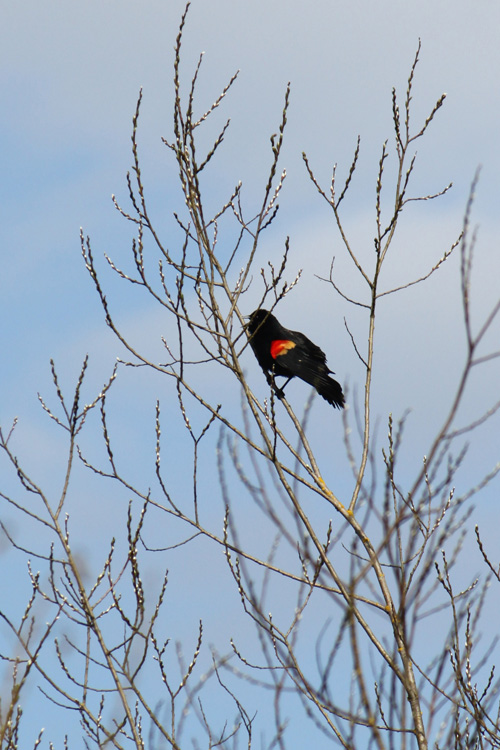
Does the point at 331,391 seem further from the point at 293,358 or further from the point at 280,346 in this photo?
the point at 280,346

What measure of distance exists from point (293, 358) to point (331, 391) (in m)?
0.55

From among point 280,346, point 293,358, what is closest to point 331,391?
point 293,358

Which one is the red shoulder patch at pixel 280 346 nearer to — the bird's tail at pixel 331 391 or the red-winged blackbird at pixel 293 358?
the red-winged blackbird at pixel 293 358

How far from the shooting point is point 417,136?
4.66m

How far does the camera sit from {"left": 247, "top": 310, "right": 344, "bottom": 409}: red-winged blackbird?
6707 millimetres

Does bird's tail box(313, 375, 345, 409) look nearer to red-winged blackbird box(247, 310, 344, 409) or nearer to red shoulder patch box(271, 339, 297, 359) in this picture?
red-winged blackbird box(247, 310, 344, 409)

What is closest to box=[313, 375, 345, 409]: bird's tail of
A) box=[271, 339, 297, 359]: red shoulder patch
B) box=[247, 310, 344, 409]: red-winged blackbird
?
box=[247, 310, 344, 409]: red-winged blackbird

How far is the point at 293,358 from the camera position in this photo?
23.2 feet

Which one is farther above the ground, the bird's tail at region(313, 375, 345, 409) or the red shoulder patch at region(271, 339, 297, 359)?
the red shoulder patch at region(271, 339, 297, 359)

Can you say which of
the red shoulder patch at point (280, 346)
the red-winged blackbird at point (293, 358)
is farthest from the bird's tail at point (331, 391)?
the red shoulder patch at point (280, 346)

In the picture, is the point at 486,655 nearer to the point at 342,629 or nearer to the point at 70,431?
the point at 342,629

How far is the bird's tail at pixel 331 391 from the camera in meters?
6.62

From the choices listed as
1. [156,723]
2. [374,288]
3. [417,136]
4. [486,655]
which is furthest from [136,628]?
[417,136]

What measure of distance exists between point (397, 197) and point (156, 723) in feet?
9.07
